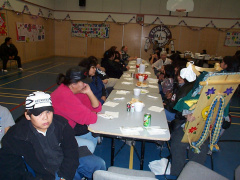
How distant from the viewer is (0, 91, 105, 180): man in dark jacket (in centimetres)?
163

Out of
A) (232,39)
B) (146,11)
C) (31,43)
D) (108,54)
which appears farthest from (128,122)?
(232,39)

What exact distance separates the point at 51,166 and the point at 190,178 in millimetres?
1367

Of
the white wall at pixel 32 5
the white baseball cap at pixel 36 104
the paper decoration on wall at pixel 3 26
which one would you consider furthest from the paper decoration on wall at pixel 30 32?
the white baseball cap at pixel 36 104

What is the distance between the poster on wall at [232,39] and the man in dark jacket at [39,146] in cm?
1533

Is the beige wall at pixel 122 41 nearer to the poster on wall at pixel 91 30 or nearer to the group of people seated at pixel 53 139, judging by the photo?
the poster on wall at pixel 91 30

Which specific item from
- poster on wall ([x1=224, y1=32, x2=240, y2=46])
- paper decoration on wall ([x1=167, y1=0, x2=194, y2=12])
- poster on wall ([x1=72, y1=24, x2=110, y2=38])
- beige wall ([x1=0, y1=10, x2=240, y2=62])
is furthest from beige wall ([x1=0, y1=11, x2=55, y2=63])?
poster on wall ([x1=224, y1=32, x2=240, y2=46])

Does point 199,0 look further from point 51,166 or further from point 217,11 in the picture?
point 51,166

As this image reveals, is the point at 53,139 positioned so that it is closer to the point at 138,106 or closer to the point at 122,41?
the point at 138,106

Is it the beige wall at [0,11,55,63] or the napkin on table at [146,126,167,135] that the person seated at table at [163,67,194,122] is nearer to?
the napkin on table at [146,126,167,135]

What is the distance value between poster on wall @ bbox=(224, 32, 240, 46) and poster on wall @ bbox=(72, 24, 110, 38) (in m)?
9.07

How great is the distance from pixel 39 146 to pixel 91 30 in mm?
13876

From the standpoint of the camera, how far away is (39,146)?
1.77 metres

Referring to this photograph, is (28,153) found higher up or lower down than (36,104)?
lower down

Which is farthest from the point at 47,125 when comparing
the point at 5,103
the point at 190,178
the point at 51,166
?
the point at 5,103
